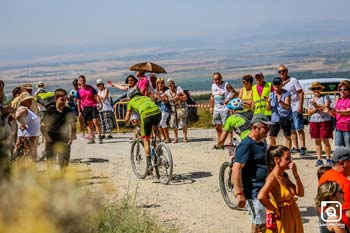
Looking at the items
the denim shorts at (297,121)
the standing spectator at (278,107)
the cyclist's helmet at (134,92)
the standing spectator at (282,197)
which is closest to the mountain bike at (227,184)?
the cyclist's helmet at (134,92)

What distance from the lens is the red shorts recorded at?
12258 mm

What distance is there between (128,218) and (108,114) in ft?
34.5

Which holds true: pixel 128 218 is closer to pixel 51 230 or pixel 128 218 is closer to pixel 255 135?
pixel 255 135

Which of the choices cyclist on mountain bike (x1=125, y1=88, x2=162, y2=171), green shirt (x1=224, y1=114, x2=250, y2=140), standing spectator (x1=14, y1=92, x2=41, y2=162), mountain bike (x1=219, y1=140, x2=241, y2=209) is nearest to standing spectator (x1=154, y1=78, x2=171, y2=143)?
cyclist on mountain bike (x1=125, y1=88, x2=162, y2=171)

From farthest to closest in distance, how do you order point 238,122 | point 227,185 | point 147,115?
point 147,115 < point 227,185 < point 238,122

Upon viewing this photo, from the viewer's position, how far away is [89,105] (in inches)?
632

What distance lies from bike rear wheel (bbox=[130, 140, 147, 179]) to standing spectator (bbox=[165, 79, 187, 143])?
12.3 ft

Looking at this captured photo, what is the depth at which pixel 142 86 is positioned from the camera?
1305cm

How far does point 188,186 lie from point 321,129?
2.96 m

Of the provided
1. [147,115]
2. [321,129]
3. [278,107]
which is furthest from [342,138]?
[147,115]

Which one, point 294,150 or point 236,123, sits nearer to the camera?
point 236,123

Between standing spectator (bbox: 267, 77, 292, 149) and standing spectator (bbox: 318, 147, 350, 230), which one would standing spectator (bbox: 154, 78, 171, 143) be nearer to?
standing spectator (bbox: 267, 77, 292, 149)

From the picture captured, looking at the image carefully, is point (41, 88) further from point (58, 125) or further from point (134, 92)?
point (58, 125)

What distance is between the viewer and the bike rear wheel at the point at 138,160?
11641 millimetres
